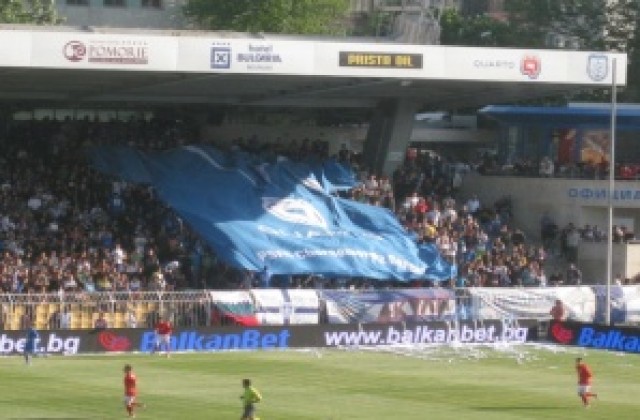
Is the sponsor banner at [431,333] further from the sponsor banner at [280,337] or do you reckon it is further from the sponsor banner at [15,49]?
the sponsor banner at [15,49]

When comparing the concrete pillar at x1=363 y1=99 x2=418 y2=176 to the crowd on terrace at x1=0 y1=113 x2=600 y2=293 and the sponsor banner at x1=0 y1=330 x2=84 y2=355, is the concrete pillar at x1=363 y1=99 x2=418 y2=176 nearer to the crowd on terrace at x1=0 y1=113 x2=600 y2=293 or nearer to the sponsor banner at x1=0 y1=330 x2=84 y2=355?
the crowd on terrace at x1=0 y1=113 x2=600 y2=293

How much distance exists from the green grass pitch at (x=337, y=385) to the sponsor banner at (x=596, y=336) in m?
0.82

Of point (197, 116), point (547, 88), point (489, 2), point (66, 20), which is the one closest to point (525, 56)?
point (547, 88)

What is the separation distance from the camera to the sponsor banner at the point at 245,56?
56906mm

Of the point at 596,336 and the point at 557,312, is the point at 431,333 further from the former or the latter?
the point at 596,336

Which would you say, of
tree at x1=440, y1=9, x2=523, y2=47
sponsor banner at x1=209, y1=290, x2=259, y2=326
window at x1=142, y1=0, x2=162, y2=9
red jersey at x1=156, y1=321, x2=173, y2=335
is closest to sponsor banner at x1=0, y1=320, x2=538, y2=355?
red jersey at x1=156, y1=321, x2=173, y2=335

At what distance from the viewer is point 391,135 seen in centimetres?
6925

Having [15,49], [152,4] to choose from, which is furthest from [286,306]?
[152,4]

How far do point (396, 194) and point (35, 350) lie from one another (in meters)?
21.8

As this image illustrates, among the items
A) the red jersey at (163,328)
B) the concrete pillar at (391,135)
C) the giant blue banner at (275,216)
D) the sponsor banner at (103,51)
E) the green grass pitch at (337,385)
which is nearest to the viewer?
the green grass pitch at (337,385)

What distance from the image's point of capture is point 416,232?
2594 inches

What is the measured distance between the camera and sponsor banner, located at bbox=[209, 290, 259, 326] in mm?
55688

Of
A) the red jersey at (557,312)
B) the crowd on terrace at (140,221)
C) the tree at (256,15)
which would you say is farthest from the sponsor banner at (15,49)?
the tree at (256,15)

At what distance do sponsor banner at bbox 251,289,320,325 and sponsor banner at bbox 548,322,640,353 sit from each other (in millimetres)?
7964
